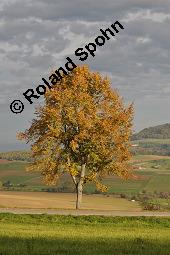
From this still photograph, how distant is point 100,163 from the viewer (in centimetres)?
4822

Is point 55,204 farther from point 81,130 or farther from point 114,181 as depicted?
point 114,181

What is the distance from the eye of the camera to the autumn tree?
45.9 metres

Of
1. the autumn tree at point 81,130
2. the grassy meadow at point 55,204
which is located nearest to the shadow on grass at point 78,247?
the autumn tree at point 81,130

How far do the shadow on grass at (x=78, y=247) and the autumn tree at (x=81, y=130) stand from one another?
27293 millimetres

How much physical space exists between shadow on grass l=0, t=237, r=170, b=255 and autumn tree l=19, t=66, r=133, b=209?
2729 centimetres

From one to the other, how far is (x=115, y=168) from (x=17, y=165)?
328 feet

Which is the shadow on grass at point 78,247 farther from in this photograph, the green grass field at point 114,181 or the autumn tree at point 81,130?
the green grass field at point 114,181

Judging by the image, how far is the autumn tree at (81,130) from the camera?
45906mm

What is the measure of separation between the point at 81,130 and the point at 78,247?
30.0 meters

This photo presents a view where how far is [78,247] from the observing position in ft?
52.2

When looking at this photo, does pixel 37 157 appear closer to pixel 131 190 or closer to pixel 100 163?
pixel 100 163

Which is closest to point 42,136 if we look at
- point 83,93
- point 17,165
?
point 83,93

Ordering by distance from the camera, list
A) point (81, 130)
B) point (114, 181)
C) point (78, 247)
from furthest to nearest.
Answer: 1. point (114, 181)
2. point (81, 130)
3. point (78, 247)

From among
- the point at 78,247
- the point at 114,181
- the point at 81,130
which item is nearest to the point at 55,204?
the point at 81,130
